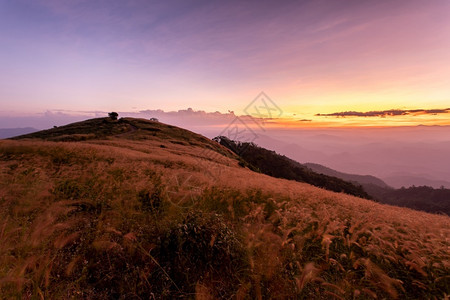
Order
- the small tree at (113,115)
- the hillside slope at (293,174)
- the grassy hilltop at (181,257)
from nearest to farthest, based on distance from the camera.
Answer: the grassy hilltop at (181,257)
the small tree at (113,115)
the hillside slope at (293,174)

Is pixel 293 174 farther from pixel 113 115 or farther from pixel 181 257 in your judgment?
pixel 181 257

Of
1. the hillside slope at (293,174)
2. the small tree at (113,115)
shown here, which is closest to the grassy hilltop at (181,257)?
the hillside slope at (293,174)

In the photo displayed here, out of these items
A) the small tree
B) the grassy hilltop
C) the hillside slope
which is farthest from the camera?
the hillside slope

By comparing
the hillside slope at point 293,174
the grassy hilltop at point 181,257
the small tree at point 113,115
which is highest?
the small tree at point 113,115

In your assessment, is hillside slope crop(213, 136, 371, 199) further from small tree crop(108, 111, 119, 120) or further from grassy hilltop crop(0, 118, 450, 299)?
grassy hilltop crop(0, 118, 450, 299)

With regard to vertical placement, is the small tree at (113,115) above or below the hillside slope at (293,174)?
above

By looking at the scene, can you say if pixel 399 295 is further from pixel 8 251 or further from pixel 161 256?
pixel 8 251

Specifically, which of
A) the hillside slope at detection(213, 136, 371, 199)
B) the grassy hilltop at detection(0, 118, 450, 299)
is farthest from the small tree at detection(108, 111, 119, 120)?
the grassy hilltop at detection(0, 118, 450, 299)

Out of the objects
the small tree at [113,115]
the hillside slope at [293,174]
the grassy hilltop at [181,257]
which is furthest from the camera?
the hillside slope at [293,174]

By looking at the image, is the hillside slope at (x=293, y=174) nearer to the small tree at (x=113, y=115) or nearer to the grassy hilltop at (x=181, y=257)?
the small tree at (x=113, y=115)

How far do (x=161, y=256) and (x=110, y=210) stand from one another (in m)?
1.96

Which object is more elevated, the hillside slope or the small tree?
the small tree

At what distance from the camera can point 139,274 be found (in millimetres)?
2783

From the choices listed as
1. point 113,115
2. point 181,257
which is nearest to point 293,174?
point 113,115
